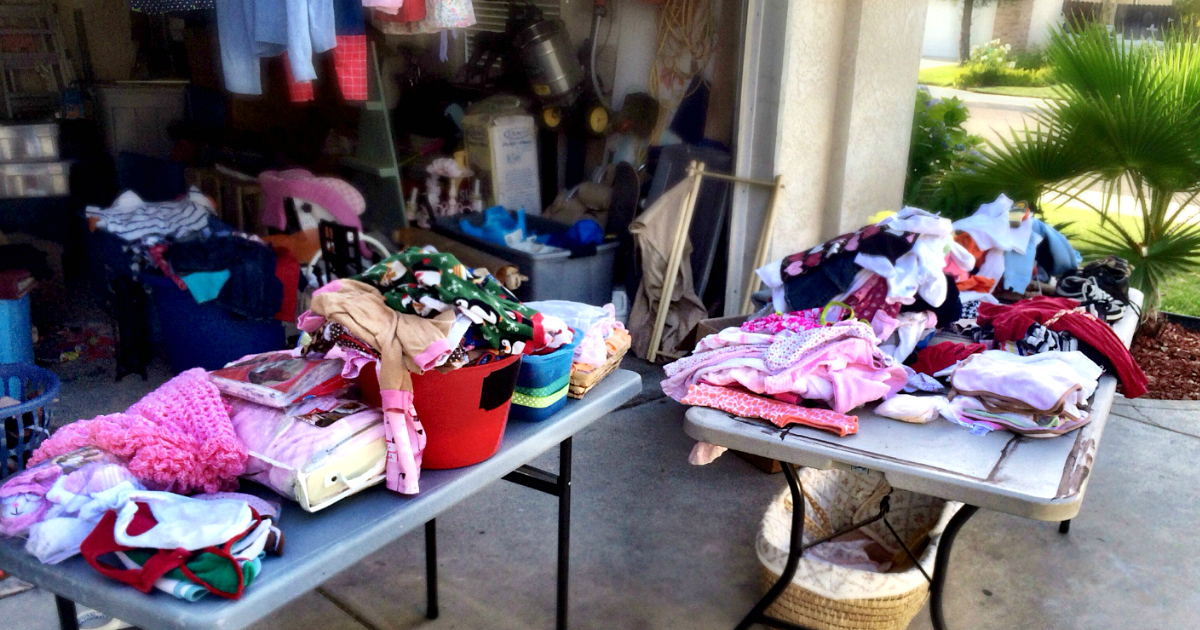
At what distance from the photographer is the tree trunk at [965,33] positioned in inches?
367

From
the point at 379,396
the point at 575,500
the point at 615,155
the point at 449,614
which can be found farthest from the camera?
the point at 615,155

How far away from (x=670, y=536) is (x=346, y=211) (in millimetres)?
2545

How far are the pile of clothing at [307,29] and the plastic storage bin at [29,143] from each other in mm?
2160

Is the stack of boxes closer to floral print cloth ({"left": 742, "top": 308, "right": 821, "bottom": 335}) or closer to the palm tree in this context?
floral print cloth ({"left": 742, "top": 308, "right": 821, "bottom": 335})

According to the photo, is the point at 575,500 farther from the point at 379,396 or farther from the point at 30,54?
the point at 30,54

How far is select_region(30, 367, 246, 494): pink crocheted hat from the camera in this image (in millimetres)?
1722

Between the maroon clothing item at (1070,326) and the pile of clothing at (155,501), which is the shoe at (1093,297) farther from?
the pile of clothing at (155,501)

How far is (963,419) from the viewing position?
8.51ft

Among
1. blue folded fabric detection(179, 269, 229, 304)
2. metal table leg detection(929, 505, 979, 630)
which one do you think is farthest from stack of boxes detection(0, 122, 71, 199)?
metal table leg detection(929, 505, 979, 630)

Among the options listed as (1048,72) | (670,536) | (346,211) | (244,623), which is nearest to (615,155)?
(346,211)

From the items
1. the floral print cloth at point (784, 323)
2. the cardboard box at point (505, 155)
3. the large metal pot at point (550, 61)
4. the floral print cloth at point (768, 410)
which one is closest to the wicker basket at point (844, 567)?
the floral print cloth at point (768, 410)

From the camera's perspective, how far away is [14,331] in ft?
13.6

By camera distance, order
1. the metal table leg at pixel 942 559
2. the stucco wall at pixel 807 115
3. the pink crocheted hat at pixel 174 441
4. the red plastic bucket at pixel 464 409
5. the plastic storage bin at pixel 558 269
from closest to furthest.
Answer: the pink crocheted hat at pixel 174 441 → the red plastic bucket at pixel 464 409 → the metal table leg at pixel 942 559 → the stucco wall at pixel 807 115 → the plastic storage bin at pixel 558 269

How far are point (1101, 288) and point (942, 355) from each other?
4.36 feet
